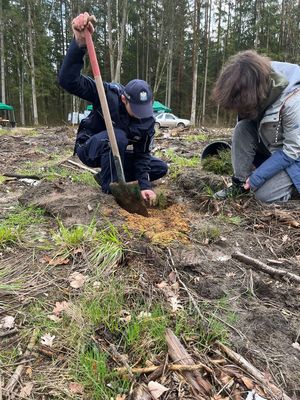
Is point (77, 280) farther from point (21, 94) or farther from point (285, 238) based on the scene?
point (21, 94)

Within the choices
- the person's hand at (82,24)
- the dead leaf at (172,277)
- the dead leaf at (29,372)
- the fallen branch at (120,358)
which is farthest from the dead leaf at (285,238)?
the person's hand at (82,24)

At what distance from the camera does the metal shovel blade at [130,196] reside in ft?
10.2

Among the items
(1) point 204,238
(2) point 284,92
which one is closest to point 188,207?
(1) point 204,238

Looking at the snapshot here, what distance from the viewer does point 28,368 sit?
4.98 ft

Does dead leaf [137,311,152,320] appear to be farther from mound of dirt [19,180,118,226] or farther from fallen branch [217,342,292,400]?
mound of dirt [19,180,118,226]

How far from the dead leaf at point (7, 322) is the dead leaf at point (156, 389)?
0.73 meters

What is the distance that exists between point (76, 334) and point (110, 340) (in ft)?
0.52

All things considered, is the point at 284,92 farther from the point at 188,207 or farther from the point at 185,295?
the point at 185,295

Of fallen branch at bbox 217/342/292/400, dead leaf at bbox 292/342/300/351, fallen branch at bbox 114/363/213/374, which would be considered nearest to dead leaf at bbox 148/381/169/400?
fallen branch at bbox 114/363/213/374

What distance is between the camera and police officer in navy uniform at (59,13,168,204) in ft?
10.1

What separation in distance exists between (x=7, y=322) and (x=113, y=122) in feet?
7.35

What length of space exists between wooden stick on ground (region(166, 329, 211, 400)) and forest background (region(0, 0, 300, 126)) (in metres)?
26.0

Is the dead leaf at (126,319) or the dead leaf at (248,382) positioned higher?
the dead leaf at (126,319)

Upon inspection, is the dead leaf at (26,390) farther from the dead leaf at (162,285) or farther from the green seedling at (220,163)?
the green seedling at (220,163)
